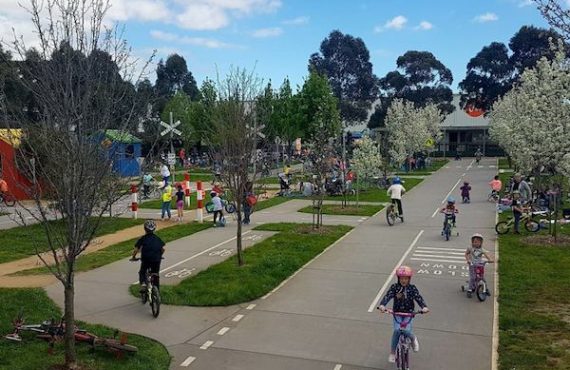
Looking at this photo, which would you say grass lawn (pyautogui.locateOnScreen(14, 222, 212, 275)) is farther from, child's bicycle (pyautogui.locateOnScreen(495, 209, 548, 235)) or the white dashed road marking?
child's bicycle (pyautogui.locateOnScreen(495, 209, 548, 235))

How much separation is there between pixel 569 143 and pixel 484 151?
64.4 meters

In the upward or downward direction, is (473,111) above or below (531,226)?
above

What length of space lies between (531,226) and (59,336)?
51.1 ft

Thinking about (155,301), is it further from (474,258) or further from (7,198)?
(7,198)

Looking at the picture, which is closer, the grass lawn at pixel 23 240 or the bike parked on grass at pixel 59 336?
the bike parked on grass at pixel 59 336

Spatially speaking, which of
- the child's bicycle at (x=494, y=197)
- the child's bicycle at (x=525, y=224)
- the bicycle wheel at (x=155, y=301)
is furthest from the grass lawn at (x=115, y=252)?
the child's bicycle at (x=494, y=197)

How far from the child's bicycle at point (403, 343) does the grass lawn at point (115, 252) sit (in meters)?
9.06

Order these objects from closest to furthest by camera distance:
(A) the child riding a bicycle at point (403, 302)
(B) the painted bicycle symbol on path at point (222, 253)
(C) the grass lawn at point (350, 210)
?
(A) the child riding a bicycle at point (403, 302) < (B) the painted bicycle symbol on path at point (222, 253) < (C) the grass lawn at point (350, 210)

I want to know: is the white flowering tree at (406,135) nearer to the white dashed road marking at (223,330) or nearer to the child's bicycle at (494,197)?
the child's bicycle at (494,197)

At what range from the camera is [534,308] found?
35.5 feet

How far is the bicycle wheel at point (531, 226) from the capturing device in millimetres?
19266

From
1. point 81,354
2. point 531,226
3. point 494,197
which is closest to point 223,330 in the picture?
point 81,354

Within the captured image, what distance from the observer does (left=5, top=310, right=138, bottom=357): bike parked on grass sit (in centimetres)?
847

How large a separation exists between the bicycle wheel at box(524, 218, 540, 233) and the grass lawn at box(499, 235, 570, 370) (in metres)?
3.12
